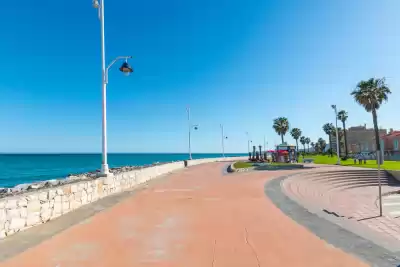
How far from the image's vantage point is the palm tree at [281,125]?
237 feet

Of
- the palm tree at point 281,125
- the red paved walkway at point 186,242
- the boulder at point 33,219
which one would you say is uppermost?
the palm tree at point 281,125

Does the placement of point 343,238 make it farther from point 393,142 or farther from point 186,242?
point 393,142

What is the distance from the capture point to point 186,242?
5.30 meters

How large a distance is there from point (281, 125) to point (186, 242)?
7086 cm

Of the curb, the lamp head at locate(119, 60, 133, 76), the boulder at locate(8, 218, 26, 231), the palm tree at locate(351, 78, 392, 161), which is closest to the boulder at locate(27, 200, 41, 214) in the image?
the boulder at locate(8, 218, 26, 231)

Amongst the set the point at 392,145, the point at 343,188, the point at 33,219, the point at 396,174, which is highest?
the point at 392,145

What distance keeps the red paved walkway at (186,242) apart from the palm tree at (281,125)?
220 feet

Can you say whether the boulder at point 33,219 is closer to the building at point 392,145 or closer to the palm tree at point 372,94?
the palm tree at point 372,94

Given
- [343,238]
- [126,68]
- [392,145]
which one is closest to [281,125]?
[392,145]

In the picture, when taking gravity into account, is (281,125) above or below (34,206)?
above

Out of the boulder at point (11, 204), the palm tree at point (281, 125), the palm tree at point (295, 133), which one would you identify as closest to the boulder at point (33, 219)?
the boulder at point (11, 204)

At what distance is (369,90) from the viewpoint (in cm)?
3806

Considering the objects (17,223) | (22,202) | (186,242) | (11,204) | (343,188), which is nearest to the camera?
(186,242)

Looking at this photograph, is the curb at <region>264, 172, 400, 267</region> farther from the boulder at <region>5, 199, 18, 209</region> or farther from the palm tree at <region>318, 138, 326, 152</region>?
the palm tree at <region>318, 138, 326, 152</region>
